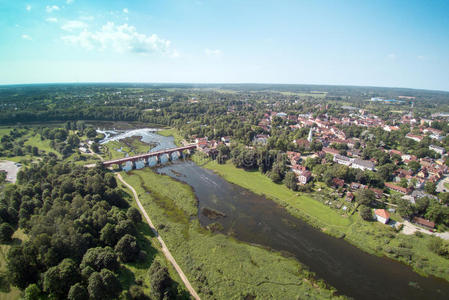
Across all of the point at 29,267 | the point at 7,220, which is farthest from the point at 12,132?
the point at 29,267

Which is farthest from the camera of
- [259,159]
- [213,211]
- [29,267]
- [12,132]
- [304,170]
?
[12,132]

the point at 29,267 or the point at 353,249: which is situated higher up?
the point at 29,267

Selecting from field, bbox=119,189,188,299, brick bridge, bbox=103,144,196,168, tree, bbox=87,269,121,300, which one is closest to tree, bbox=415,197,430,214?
field, bbox=119,189,188,299

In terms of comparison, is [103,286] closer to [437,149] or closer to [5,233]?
[5,233]

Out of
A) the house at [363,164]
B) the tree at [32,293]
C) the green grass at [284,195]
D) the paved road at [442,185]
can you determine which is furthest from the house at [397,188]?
the tree at [32,293]

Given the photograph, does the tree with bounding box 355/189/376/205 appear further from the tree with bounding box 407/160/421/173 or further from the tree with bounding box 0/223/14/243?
the tree with bounding box 0/223/14/243

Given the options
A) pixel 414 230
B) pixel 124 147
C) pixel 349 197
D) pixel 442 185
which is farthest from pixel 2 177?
pixel 442 185

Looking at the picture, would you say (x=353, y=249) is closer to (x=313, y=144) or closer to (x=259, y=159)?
(x=259, y=159)
